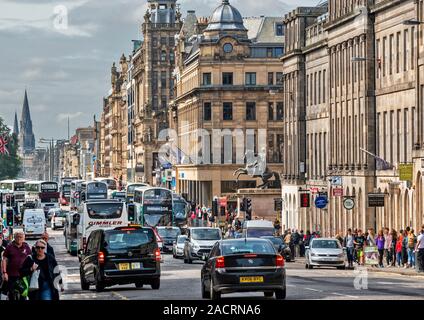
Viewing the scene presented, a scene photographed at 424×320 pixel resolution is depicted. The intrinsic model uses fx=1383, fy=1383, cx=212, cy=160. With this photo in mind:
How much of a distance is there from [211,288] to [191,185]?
124 meters

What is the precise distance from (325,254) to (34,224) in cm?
5492

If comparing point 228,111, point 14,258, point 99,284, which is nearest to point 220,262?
point 14,258

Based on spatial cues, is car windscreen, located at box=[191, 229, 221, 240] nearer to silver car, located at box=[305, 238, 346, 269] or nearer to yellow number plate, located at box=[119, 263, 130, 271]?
silver car, located at box=[305, 238, 346, 269]

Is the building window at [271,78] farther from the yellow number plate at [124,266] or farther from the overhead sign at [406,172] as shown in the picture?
the yellow number plate at [124,266]

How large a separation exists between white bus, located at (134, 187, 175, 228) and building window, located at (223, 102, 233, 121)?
5015 cm

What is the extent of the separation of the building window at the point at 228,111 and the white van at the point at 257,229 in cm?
7215

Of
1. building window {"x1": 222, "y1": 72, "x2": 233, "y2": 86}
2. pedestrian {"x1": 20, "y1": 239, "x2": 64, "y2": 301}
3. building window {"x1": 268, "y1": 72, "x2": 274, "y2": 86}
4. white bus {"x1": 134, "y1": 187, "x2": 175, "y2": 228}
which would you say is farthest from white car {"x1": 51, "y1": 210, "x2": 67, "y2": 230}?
pedestrian {"x1": 20, "y1": 239, "x2": 64, "y2": 301}

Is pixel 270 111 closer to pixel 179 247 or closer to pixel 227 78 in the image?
pixel 227 78

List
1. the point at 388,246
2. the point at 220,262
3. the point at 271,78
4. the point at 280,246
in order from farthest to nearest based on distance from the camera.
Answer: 1. the point at 271,78
2. the point at 280,246
3. the point at 388,246
4. the point at 220,262

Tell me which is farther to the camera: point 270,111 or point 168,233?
point 270,111

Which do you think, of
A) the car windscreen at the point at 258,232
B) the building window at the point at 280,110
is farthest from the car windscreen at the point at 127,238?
the building window at the point at 280,110

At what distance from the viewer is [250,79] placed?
14062 centimetres
